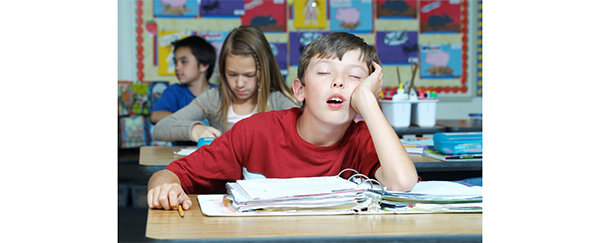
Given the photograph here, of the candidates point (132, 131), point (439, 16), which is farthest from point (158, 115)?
point (439, 16)

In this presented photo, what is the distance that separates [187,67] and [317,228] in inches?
102

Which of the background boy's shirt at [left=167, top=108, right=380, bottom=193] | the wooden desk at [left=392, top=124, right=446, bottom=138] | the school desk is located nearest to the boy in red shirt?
the background boy's shirt at [left=167, top=108, right=380, bottom=193]

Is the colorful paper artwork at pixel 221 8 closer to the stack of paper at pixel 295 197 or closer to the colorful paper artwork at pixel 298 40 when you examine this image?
the colorful paper artwork at pixel 298 40

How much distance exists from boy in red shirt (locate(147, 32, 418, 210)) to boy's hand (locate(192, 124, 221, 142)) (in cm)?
61

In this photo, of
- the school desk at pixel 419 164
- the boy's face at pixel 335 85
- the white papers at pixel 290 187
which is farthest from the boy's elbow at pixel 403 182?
the school desk at pixel 419 164

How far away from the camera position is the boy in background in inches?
119

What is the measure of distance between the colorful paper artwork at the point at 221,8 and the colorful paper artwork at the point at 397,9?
42.7 inches

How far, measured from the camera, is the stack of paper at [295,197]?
806 mm

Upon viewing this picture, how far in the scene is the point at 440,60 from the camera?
387 centimetres

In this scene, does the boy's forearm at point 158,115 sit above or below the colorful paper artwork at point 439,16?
below

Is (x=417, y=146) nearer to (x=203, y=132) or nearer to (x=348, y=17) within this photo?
(x=203, y=132)
